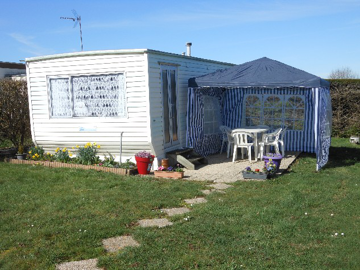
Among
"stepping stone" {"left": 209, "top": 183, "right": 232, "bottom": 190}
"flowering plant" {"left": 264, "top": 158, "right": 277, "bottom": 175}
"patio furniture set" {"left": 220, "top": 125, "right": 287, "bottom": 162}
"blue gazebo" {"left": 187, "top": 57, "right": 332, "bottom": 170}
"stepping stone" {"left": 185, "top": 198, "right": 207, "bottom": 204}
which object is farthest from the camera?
"patio furniture set" {"left": 220, "top": 125, "right": 287, "bottom": 162}

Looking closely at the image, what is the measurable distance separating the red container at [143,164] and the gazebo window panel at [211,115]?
117 inches

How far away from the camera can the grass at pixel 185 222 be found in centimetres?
420

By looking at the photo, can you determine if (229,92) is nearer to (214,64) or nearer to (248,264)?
(214,64)

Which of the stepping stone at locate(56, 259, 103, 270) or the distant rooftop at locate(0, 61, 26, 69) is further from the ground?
the distant rooftop at locate(0, 61, 26, 69)

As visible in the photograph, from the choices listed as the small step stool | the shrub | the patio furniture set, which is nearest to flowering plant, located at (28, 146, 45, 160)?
the shrub

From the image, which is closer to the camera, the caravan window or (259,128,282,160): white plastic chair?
the caravan window

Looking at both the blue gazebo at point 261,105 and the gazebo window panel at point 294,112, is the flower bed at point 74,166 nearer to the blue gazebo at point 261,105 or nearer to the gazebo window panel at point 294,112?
the blue gazebo at point 261,105

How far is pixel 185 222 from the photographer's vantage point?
539 cm

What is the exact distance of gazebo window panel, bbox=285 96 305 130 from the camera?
39.0 ft

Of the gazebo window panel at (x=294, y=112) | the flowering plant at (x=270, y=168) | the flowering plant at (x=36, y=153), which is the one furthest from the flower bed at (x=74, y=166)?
the gazebo window panel at (x=294, y=112)

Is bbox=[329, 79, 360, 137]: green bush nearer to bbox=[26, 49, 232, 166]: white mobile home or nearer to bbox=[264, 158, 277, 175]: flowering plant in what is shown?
bbox=[26, 49, 232, 166]: white mobile home

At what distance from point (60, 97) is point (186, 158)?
3642mm

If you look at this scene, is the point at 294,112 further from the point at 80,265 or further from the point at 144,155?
the point at 80,265

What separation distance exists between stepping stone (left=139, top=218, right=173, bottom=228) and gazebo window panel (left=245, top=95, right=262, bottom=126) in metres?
7.59
